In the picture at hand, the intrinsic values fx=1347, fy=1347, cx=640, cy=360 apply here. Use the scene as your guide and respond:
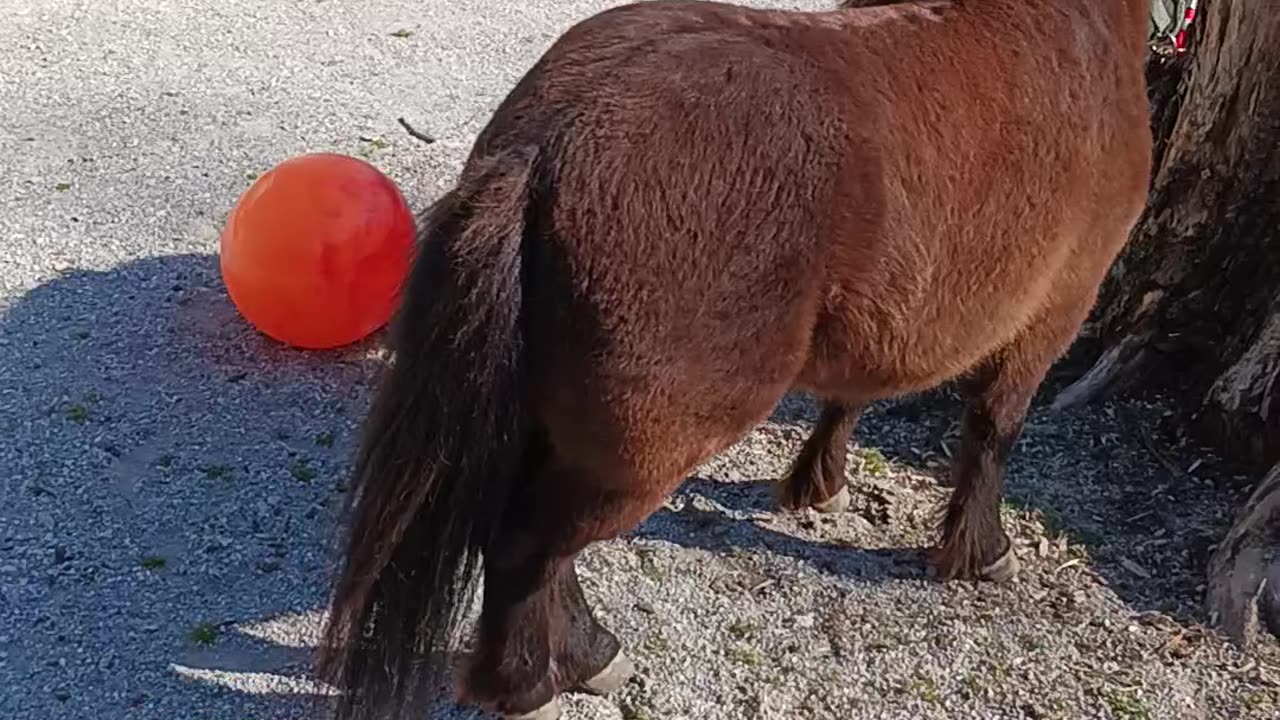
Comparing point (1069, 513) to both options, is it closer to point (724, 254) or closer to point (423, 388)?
point (724, 254)

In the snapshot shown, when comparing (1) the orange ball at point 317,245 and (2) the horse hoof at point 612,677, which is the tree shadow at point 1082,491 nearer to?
(2) the horse hoof at point 612,677

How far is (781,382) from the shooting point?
246 centimetres

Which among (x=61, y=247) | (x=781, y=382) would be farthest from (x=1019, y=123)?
(x=61, y=247)

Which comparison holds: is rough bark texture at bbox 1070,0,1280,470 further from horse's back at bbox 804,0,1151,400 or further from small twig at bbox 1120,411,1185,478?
horse's back at bbox 804,0,1151,400

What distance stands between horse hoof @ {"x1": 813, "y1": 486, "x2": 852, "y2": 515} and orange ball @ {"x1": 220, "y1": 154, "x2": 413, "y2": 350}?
1317mm

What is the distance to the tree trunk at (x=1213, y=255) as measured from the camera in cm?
380

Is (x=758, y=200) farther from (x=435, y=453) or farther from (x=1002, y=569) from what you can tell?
(x=1002, y=569)

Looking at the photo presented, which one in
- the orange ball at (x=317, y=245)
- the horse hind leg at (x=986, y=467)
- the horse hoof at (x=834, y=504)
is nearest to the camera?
the horse hind leg at (x=986, y=467)

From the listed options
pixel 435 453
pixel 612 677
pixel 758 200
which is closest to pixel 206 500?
pixel 612 677

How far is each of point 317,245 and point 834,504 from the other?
160cm

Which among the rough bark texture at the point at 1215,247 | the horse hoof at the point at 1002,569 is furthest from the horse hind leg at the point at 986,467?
the rough bark texture at the point at 1215,247

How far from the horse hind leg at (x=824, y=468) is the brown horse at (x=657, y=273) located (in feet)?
2.33

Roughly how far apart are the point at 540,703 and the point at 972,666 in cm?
109

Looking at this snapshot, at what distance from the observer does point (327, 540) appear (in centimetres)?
285
